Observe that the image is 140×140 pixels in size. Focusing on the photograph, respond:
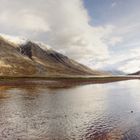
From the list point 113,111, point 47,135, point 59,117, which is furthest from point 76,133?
point 113,111

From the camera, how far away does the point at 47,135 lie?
1081 inches

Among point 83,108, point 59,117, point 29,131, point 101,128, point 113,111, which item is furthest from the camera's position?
point 83,108

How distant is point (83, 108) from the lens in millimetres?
45156

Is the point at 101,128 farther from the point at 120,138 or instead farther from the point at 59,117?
the point at 59,117

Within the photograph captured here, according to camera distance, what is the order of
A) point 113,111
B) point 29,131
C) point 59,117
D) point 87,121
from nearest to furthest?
point 29,131 → point 87,121 → point 59,117 → point 113,111

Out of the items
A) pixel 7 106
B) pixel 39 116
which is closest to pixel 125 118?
pixel 39 116

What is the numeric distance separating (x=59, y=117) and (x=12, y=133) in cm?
980

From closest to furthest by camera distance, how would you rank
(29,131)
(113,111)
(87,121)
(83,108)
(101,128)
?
(29,131) → (101,128) → (87,121) → (113,111) → (83,108)

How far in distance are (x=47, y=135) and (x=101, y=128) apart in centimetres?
652

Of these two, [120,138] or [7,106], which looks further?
[7,106]

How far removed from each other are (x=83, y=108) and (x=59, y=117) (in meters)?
9.04

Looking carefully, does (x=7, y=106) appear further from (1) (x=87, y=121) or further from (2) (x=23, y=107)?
(1) (x=87, y=121)

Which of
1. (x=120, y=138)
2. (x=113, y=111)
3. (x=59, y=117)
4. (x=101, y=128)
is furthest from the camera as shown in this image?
(x=113, y=111)

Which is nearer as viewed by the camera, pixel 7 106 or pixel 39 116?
pixel 39 116
